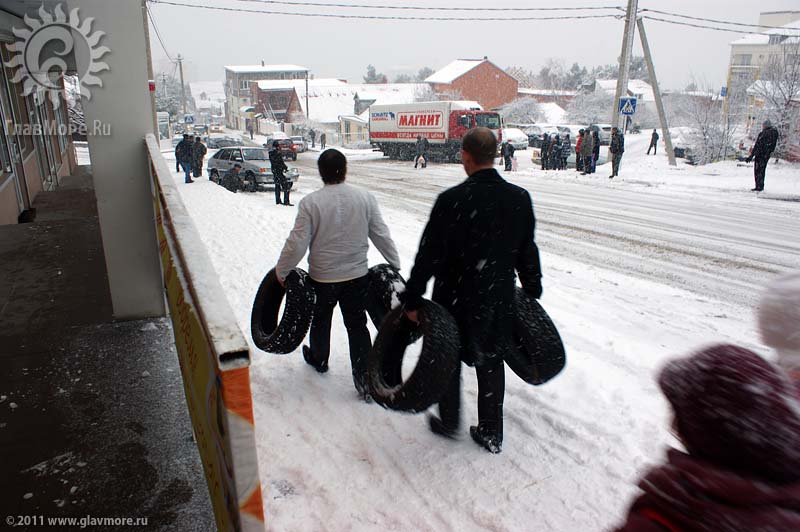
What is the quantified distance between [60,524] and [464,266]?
2.49 meters

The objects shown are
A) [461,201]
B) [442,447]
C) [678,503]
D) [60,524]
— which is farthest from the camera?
[442,447]

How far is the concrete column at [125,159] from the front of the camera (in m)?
4.88

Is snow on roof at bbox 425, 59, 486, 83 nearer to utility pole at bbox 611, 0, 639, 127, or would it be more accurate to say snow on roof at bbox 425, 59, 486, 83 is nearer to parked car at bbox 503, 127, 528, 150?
parked car at bbox 503, 127, 528, 150

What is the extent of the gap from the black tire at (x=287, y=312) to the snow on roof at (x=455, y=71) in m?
70.1

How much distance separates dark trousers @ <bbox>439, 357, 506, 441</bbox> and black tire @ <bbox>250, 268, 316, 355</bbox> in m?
1.26

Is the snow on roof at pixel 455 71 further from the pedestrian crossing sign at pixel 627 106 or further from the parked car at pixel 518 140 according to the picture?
the pedestrian crossing sign at pixel 627 106

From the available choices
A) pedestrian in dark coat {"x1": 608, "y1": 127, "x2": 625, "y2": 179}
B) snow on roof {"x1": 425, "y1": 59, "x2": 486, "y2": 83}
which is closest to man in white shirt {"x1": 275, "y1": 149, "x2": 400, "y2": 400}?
pedestrian in dark coat {"x1": 608, "y1": 127, "x2": 625, "y2": 179}

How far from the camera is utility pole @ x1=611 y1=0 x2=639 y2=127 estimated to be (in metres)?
21.9

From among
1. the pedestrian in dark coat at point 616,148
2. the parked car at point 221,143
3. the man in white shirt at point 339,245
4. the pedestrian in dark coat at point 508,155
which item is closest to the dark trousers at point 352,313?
the man in white shirt at point 339,245

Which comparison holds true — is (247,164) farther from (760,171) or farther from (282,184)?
(760,171)

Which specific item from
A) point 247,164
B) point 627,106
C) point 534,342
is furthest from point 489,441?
point 627,106

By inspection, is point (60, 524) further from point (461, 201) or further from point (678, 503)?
point (678, 503)

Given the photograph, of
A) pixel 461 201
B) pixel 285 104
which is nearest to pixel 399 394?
pixel 461 201

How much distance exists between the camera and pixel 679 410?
4.14 feet
